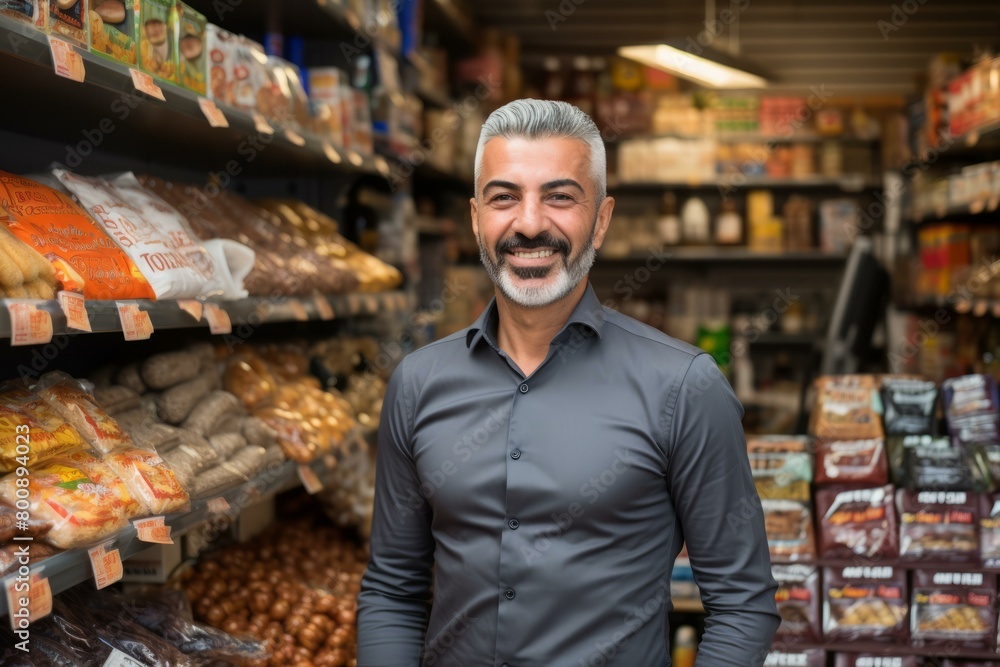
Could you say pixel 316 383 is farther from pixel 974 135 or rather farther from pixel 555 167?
pixel 974 135

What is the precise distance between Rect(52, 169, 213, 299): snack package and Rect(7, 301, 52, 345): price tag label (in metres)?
0.49

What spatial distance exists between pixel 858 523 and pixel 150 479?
196cm

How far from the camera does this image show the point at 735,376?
7094mm

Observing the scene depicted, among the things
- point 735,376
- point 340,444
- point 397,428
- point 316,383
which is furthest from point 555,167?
point 735,376

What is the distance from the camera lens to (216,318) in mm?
2180

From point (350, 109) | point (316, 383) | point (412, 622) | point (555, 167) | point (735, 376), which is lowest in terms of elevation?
point (735, 376)

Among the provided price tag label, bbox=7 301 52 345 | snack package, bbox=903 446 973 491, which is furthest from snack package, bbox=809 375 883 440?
price tag label, bbox=7 301 52 345

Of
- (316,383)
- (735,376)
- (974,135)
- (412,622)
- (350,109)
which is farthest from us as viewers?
(735,376)

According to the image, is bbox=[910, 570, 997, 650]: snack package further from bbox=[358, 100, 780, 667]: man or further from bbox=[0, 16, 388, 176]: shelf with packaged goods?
bbox=[0, 16, 388, 176]: shelf with packaged goods

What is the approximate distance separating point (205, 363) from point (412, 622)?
3.60 ft

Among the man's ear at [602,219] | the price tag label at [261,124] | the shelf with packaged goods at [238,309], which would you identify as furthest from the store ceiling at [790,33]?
the man's ear at [602,219]

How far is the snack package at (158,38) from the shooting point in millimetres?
1994

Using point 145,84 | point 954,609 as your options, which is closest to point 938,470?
point 954,609

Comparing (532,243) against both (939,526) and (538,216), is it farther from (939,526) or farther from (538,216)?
(939,526)
